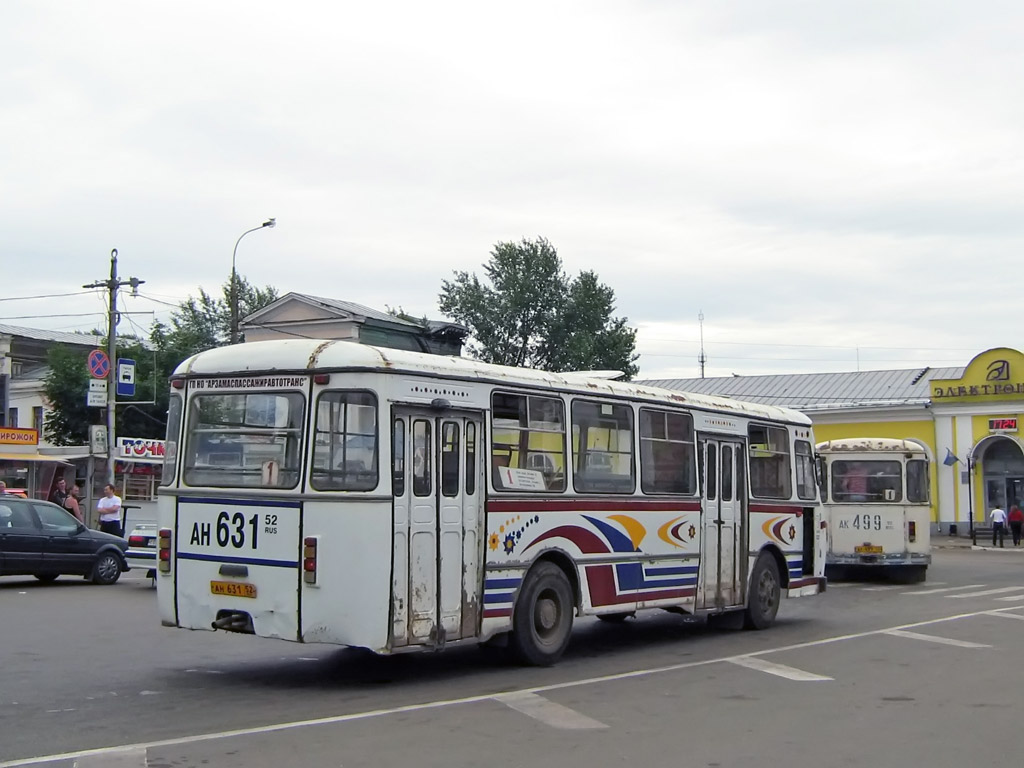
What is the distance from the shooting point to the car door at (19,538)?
64.8 ft

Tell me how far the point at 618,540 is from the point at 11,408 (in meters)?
56.5

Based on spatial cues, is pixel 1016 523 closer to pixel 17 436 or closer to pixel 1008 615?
pixel 1008 615

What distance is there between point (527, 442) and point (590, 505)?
1.22m

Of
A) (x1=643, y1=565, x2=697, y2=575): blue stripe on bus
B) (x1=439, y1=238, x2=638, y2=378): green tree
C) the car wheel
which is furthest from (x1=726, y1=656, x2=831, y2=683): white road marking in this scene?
(x1=439, y1=238, x2=638, y2=378): green tree

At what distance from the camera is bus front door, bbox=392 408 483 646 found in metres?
10.2

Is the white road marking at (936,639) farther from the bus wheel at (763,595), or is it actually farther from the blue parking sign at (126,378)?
the blue parking sign at (126,378)

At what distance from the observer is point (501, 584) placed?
37.1 feet

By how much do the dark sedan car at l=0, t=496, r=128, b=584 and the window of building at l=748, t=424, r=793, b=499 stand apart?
11.5m

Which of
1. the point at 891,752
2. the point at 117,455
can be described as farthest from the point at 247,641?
the point at 117,455

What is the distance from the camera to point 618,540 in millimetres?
12992

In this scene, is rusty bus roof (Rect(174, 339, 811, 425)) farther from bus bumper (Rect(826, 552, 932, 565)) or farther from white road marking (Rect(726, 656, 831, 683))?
bus bumper (Rect(826, 552, 932, 565))

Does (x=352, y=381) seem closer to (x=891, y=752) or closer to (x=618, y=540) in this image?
(x=618, y=540)

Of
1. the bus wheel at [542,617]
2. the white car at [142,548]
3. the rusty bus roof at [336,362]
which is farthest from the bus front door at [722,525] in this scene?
the white car at [142,548]

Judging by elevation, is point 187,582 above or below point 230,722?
above
